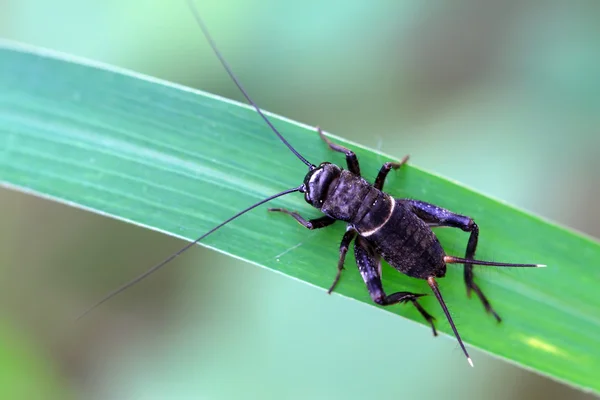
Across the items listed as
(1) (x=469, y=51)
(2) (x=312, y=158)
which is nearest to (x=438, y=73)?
(1) (x=469, y=51)

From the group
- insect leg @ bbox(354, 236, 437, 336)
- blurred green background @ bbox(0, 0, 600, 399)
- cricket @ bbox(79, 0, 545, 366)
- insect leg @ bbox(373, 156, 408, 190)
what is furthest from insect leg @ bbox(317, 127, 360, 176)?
blurred green background @ bbox(0, 0, 600, 399)

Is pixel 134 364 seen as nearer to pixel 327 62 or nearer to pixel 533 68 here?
pixel 327 62

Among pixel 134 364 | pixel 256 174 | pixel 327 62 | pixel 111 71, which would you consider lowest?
pixel 134 364

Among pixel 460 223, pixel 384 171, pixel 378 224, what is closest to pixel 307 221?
pixel 378 224

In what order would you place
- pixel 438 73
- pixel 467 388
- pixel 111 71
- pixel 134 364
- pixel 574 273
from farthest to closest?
pixel 438 73
pixel 134 364
pixel 467 388
pixel 574 273
pixel 111 71

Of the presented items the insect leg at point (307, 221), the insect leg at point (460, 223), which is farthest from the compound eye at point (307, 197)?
the insect leg at point (460, 223)

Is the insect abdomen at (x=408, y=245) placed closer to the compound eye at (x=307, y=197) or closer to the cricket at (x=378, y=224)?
the cricket at (x=378, y=224)

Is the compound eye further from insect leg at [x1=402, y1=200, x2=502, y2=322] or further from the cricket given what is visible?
insect leg at [x1=402, y1=200, x2=502, y2=322]

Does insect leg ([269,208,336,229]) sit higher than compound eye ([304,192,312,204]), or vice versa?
compound eye ([304,192,312,204])
